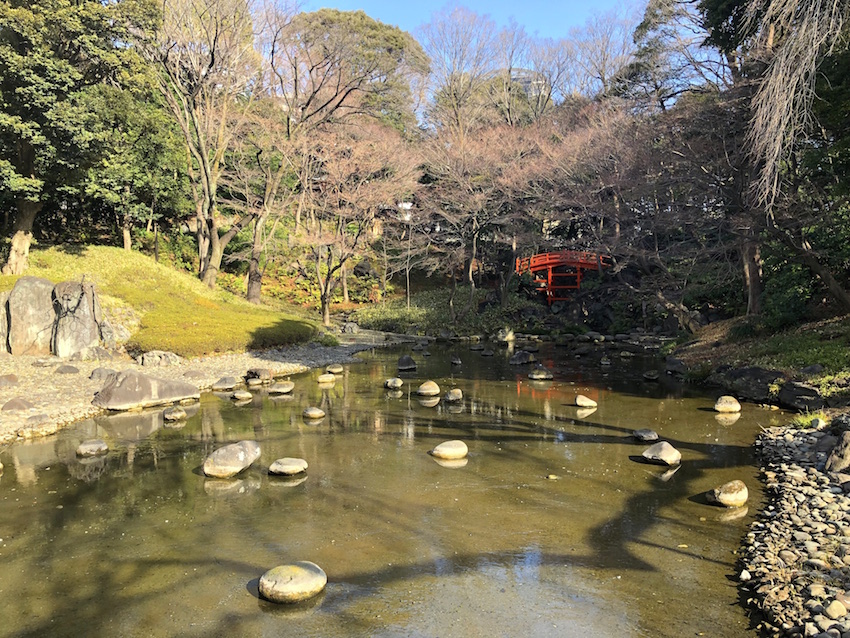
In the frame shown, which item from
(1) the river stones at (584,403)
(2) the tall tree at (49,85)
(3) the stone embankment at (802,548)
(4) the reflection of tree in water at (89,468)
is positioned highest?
(2) the tall tree at (49,85)

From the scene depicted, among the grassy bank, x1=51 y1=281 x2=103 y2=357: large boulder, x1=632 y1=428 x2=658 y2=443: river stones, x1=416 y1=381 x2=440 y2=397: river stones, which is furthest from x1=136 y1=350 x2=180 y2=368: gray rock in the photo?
x1=632 y1=428 x2=658 y2=443: river stones

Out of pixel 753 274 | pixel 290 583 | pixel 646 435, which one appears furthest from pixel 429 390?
pixel 753 274

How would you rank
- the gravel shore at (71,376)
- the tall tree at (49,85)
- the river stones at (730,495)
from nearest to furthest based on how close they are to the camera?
1. the river stones at (730,495)
2. the gravel shore at (71,376)
3. the tall tree at (49,85)

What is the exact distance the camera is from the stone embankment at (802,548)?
3.84 m

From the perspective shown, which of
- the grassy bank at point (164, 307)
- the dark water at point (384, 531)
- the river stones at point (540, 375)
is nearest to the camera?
the dark water at point (384, 531)

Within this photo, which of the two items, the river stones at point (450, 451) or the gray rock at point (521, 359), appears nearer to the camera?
the river stones at point (450, 451)

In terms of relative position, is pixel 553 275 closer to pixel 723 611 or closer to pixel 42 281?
pixel 42 281

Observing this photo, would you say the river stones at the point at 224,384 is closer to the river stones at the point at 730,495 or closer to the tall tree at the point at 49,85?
the tall tree at the point at 49,85

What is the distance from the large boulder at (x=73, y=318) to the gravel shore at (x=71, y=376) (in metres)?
0.44

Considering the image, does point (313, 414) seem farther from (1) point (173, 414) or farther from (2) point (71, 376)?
(2) point (71, 376)

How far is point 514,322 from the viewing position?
2606 cm

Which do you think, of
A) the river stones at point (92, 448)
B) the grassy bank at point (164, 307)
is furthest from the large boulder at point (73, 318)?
the river stones at point (92, 448)

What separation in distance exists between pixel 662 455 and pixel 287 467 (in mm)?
4822

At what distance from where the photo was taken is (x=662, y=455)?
7.32m
